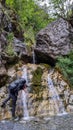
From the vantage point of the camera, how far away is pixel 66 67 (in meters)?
17.8

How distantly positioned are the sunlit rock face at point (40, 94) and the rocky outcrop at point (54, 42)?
251 cm

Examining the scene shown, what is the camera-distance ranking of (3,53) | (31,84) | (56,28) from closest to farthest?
1. (31,84)
2. (3,53)
3. (56,28)

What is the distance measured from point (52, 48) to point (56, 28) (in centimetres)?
227

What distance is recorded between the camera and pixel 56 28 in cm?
2114

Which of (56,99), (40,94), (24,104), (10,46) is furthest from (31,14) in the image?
(24,104)

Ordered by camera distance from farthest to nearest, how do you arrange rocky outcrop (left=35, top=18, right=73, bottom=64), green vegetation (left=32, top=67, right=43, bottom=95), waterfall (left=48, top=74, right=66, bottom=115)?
rocky outcrop (left=35, top=18, right=73, bottom=64) < green vegetation (left=32, top=67, right=43, bottom=95) < waterfall (left=48, top=74, right=66, bottom=115)

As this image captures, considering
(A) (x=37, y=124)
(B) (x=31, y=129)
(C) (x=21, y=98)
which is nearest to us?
(B) (x=31, y=129)

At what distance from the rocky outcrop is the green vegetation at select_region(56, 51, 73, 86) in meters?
1.11

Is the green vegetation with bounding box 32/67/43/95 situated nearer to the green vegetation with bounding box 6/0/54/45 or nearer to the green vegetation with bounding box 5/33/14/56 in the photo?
the green vegetation with bounding box 5/33/14/56

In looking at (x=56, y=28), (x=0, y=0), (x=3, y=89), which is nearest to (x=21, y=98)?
(x=3, y=89)

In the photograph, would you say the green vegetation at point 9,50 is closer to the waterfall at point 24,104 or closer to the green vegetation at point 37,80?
the green vegetation at point 37,80

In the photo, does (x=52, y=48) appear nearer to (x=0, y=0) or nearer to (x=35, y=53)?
(x=35, y=53)

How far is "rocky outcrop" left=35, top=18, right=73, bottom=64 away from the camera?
761 inches

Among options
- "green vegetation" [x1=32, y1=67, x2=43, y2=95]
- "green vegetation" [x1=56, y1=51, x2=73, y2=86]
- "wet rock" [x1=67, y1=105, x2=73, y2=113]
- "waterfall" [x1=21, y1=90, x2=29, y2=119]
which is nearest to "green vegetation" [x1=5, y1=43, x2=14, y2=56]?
"green vegetation" [x1=32, y1=67, x2=43, y2=95]
